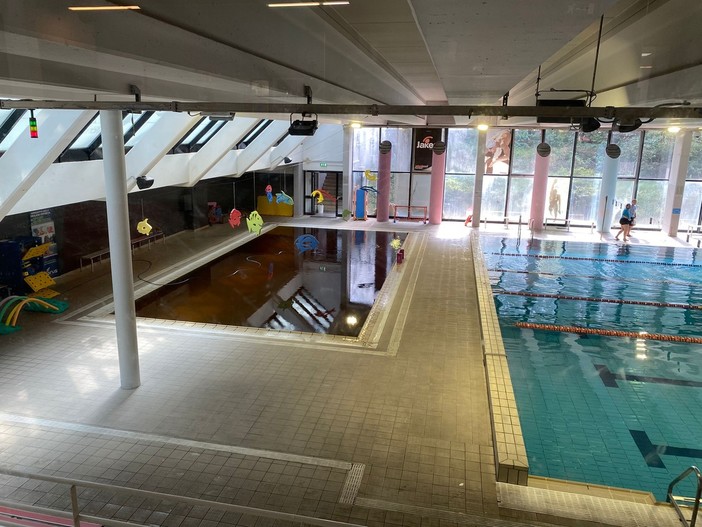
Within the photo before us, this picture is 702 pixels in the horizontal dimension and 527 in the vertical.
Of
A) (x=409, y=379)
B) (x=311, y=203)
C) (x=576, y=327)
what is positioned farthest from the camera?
(x=311, y=203)

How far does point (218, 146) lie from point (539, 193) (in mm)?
11160

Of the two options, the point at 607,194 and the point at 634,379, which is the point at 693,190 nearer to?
the point at 607,194

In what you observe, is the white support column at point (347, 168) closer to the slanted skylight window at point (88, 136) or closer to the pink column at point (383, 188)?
the pink column at point (383, 188)

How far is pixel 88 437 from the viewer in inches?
200

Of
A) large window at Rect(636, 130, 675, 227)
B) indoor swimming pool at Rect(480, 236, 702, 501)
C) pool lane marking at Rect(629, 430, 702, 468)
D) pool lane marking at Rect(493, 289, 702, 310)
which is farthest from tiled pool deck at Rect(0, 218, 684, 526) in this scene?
large window at Rect(636, 130, 675, 227)

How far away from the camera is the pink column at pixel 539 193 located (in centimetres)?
1783

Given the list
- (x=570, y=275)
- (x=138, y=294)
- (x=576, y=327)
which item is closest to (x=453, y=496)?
(x=576, y=327)

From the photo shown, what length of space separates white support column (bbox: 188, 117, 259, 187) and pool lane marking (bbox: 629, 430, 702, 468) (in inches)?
416

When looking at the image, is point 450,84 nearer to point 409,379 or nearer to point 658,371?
point 409,379

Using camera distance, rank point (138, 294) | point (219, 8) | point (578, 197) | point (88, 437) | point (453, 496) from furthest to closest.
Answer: point (578, 197) → point (138, 294) → point (88, 437) → point (453, 496) → point (219, 8)

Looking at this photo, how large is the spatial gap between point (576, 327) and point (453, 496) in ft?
18.9

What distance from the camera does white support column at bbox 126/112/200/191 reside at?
1032cm

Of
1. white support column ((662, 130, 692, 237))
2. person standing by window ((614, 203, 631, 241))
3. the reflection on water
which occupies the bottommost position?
the reflection on water

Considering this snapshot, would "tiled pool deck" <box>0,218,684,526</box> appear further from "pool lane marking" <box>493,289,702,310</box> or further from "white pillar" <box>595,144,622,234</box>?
"white pillar" <box>595,144,622,234</box>
